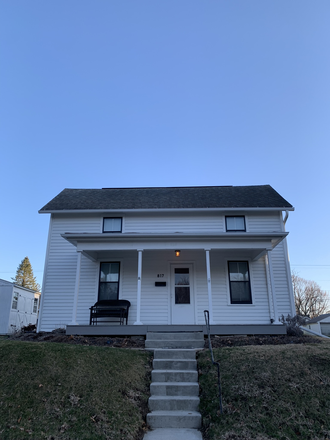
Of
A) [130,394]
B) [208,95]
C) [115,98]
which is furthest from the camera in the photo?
[115,98]

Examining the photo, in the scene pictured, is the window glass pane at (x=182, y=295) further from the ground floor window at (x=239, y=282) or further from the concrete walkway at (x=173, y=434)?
the concrete walkway at (x=173, y=434)

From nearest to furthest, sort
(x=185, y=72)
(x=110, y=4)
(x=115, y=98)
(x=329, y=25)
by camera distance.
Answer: (x=329, y=25) < (x=110, y=4) < (x=185, y=72) < (x=115, y=98)

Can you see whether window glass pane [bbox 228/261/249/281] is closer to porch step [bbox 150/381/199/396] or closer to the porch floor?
the porch floor

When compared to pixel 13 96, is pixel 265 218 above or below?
below

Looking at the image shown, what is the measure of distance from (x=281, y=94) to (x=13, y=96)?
12.8m

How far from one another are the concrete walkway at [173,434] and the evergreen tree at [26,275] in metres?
46.8

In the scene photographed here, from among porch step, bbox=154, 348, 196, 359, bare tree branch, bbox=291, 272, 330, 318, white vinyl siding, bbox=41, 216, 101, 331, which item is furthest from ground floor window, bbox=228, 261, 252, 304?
bare tree branch, bbox=291, 272, 330, 318

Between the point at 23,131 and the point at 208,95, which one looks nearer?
the point at 208,95

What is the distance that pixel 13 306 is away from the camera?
1830 centimetres

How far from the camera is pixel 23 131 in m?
17.4

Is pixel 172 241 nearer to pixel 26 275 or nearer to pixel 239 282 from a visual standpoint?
pixel 239 282

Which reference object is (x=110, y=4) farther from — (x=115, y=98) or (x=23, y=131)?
(x=23, y=131)

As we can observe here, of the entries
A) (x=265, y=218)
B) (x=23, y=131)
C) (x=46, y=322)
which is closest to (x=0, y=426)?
(x=46, y=322)

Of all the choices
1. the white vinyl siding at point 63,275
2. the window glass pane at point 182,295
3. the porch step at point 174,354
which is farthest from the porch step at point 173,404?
the white vinyl siding at point 63,275
